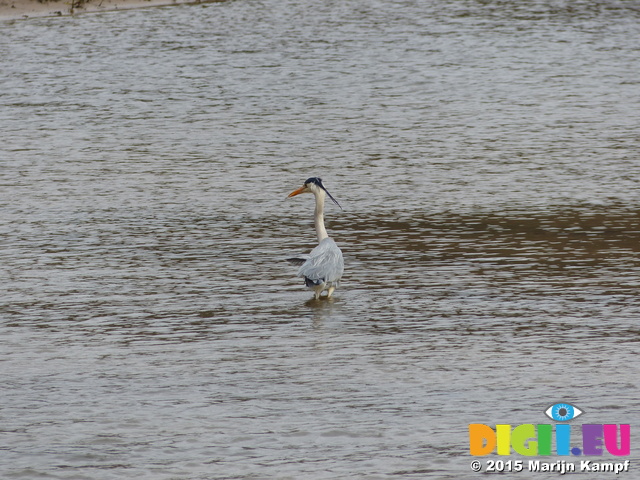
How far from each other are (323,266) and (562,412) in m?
3.08

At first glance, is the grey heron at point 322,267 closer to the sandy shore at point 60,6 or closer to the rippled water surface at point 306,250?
the rippled water surface at point 306,250

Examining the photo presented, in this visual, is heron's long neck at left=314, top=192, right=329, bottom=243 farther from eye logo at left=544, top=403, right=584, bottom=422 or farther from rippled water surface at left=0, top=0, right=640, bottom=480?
eye logo at left=544, top=403, right=584, bottom=422

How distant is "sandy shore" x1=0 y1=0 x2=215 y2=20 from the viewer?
31.2 m

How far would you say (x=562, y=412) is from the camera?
7863mm

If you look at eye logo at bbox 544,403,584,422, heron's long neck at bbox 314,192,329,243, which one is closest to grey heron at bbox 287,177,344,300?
heron's long neck at bbox 314,192,329,243

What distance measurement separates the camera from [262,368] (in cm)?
884

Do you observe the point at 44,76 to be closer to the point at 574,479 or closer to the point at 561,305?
the point at 561,305

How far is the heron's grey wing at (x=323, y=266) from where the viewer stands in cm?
1042

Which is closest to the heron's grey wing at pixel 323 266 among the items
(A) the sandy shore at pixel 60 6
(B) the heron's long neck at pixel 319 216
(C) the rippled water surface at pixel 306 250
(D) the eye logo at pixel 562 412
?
(C) the rippled water surface at pixel 306 250

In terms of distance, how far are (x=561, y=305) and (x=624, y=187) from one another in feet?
15.5

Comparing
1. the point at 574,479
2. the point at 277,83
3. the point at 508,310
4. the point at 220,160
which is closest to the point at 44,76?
the point at 277,83

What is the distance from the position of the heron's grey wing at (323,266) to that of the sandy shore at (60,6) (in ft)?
72.0

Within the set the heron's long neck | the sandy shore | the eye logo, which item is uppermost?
the heron's long neck

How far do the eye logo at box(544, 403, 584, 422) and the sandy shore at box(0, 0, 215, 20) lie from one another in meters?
25.1
